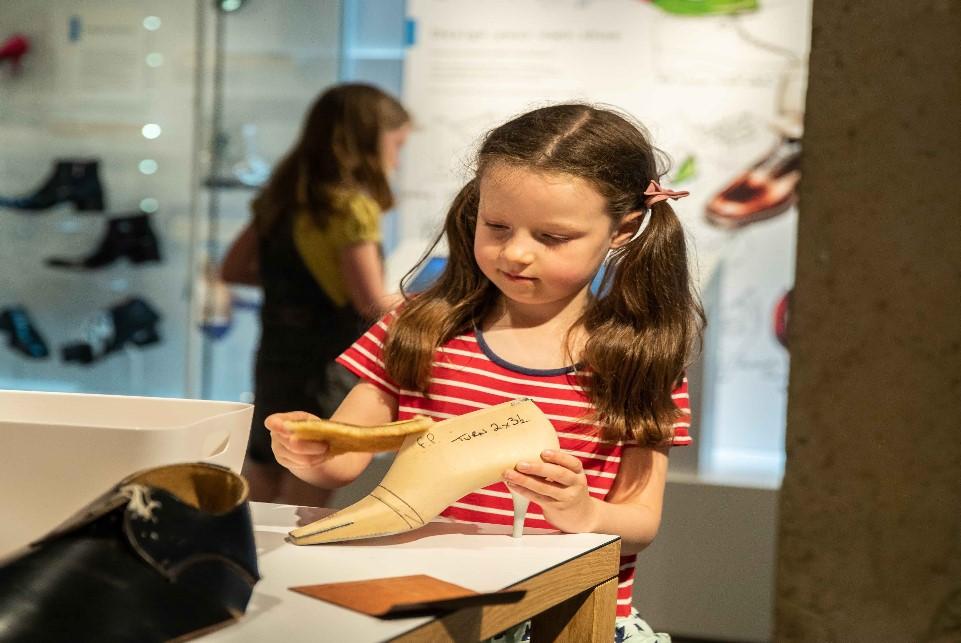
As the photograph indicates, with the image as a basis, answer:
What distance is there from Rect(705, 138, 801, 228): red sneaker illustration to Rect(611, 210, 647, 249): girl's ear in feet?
7.95

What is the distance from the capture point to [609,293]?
5.17 feet

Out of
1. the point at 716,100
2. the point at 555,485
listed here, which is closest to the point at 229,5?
the point at 716,100

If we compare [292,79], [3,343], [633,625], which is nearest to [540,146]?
[633,625]

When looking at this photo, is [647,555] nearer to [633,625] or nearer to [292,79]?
[633,625]

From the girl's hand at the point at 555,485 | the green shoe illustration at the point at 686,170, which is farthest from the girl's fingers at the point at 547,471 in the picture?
the green shoe illustration at the point at 686,170

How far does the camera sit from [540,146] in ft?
4.83

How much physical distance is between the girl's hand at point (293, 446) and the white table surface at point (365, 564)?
0.05m

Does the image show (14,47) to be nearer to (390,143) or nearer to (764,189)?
(390,143)

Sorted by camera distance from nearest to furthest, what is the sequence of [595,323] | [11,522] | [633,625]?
1. [11,522]
2. [633,625]
3. [595,323]

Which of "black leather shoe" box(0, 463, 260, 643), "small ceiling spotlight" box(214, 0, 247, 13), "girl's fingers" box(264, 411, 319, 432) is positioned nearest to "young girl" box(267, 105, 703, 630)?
"girl's fingers" box(264, 411, 319, 432)

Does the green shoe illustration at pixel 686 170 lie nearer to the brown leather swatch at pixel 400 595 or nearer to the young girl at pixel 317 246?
the young girl at pixel 317 246

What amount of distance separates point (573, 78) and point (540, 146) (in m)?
2.66

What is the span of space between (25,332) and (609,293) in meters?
3.68

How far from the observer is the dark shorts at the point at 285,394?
10.4 feet
